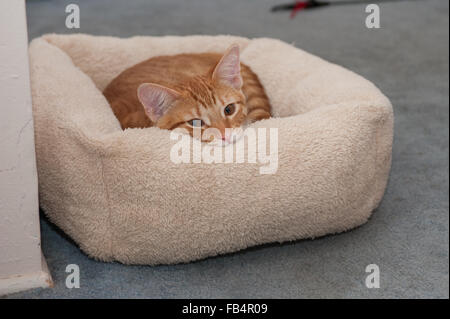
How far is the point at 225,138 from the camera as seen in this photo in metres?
1.30

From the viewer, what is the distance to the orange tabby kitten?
4.40ft

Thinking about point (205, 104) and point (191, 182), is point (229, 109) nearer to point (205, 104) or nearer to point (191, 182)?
point (205, 104)

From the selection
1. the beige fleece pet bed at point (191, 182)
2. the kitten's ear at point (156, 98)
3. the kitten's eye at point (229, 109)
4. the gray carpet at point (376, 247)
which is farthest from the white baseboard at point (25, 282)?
the kitten's eye at point (229, 109)

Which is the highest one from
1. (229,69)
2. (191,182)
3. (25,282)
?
(229,69)

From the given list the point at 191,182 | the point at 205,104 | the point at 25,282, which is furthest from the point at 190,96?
the point at 25,282

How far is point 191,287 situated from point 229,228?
Result: 17 centimetres

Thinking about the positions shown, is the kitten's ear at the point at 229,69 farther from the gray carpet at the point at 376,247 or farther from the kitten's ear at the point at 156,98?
the gray carpet at the point at 376,247

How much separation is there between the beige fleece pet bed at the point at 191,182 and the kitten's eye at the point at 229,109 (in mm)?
114

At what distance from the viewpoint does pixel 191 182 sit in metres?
1.19

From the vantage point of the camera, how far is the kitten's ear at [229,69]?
1344 mm

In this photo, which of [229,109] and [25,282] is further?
[229,109]

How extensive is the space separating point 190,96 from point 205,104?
0.04 m

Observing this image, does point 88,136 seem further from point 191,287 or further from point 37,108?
point 191,287

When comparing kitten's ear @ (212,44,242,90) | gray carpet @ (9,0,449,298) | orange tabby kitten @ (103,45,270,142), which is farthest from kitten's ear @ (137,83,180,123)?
gray carpet @ (9,0,449,298)
